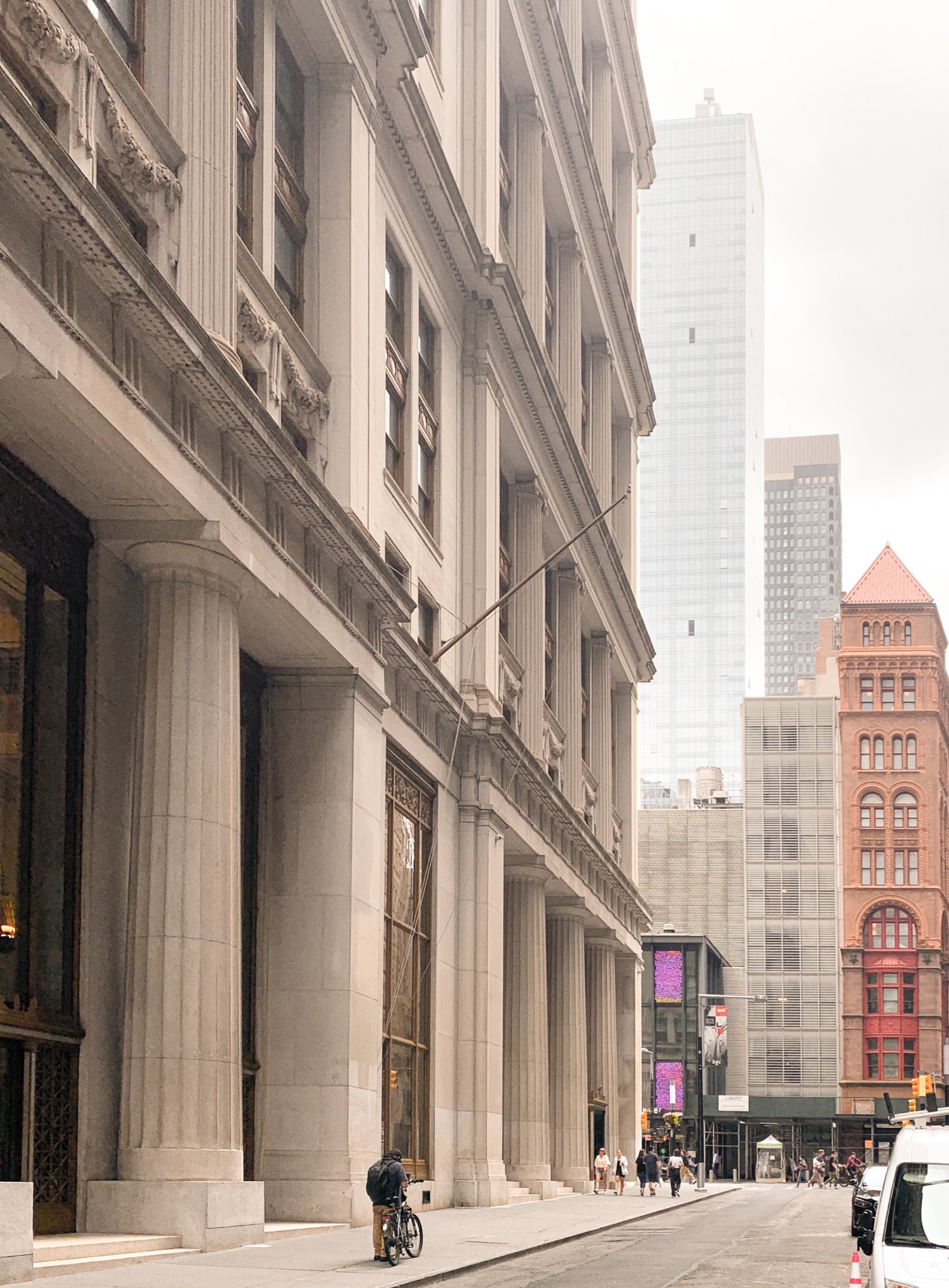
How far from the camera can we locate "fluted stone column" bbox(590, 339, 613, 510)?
208 ft

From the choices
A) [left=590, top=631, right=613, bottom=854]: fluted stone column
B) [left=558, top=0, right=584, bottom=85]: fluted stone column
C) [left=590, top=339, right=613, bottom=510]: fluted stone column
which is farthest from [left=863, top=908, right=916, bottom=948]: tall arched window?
[left=558, top=0, right=584, bottom=85]: fluted stone column

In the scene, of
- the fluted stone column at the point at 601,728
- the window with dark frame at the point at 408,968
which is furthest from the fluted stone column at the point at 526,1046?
the fluted stone column at the point at 601,728

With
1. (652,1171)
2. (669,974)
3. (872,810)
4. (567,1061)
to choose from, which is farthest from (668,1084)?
(567,1061)

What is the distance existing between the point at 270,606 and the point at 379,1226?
876 centimetres

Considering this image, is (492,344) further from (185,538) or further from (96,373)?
(96,373)

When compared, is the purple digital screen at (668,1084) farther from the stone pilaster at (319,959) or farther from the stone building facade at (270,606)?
the stone pilaster at (319,959)

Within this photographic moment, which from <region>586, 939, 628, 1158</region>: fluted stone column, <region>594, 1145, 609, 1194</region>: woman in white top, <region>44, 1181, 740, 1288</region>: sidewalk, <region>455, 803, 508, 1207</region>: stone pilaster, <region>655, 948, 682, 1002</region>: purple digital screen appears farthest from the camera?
<region>655, 948, 682, 1002</region>: purple digital screen

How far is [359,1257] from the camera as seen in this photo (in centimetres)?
2375

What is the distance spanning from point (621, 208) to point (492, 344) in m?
30.3

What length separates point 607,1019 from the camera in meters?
66.9

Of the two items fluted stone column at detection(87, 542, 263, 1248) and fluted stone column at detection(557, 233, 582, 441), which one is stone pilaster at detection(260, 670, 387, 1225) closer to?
fluted stone column at detection(87, 542, 263, 1248)

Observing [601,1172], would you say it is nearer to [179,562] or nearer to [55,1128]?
[55,1128]

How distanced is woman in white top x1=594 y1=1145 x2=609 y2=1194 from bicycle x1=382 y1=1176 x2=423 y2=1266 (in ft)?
117

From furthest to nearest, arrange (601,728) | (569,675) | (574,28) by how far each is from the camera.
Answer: (601,728), (574,28), (569,675)
